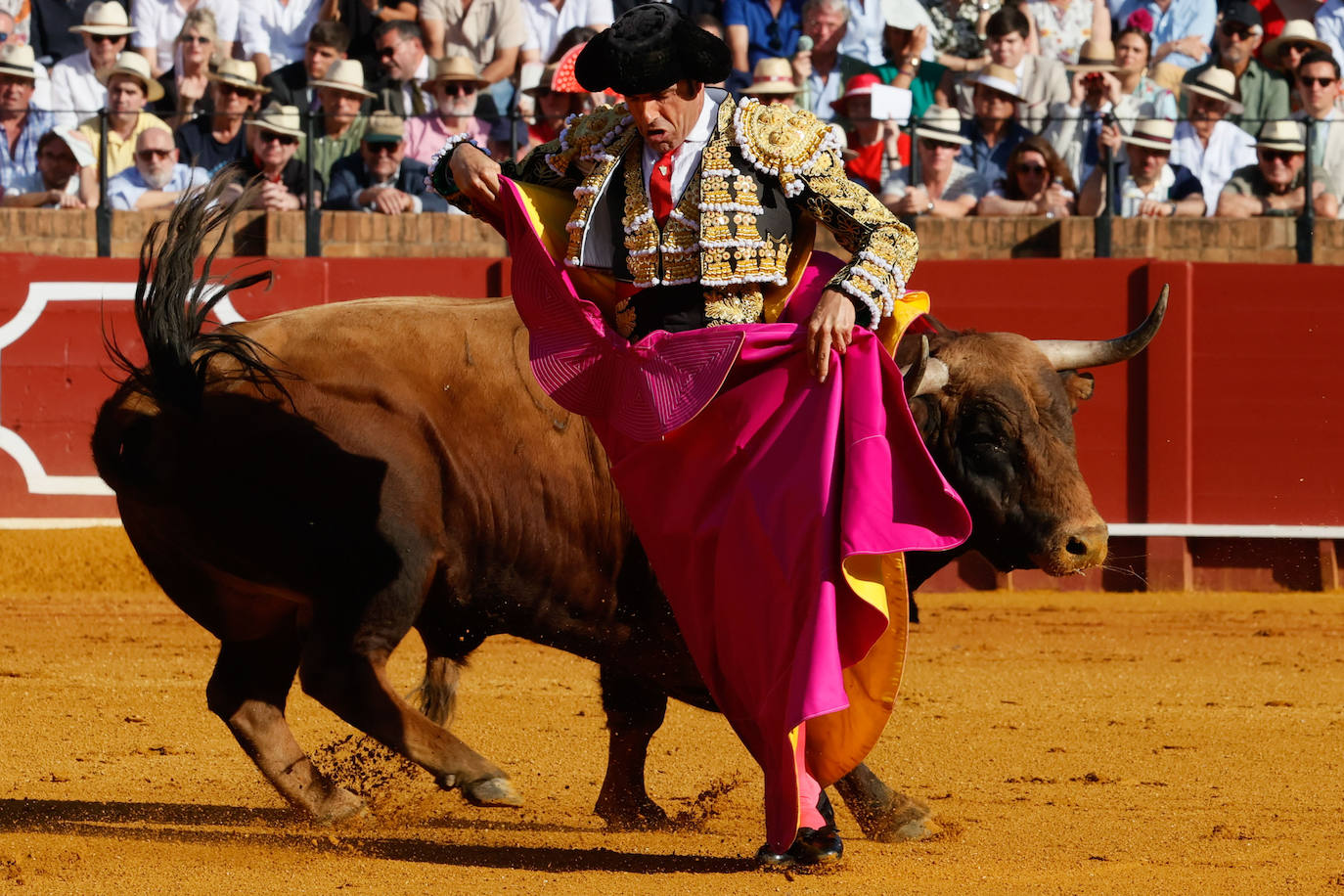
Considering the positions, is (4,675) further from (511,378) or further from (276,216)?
(276,216)

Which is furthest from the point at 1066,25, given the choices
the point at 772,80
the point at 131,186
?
the point at 131,186

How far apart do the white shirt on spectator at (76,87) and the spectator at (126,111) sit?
137mm

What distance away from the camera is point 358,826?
3.38 meters

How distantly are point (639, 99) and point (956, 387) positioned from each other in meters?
0.99

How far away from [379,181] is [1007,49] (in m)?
2.72

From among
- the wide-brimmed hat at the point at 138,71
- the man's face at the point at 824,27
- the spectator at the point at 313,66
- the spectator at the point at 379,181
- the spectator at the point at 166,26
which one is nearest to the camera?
the wide-brimmed hat at the point at 138,71

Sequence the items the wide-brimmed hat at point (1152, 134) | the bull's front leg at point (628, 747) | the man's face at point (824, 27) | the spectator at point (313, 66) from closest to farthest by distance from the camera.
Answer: the bull's front leg at point (628, 747)
the wide-brimmed hat at point (1152, 134)
the spectator at point (313, 66)
the man's face at point (824, 27)

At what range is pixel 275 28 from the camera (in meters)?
7.92

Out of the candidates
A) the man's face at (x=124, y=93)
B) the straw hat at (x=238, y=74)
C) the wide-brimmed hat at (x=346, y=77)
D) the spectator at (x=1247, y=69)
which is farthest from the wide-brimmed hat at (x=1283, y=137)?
the man's face at (x=124, y=93)

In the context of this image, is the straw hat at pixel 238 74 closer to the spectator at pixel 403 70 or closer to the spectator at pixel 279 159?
the spectator at pixel 279 159

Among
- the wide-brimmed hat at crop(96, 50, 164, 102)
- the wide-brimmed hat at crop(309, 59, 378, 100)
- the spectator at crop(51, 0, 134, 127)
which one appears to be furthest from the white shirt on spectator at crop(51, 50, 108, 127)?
the wide-brimmed hat at crop(309, 59, 378, 100)

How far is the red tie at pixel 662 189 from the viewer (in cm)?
287

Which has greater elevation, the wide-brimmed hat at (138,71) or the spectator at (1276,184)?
the wide-brimmed hat at (138,71)

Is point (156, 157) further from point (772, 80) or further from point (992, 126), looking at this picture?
point (992, 126)
